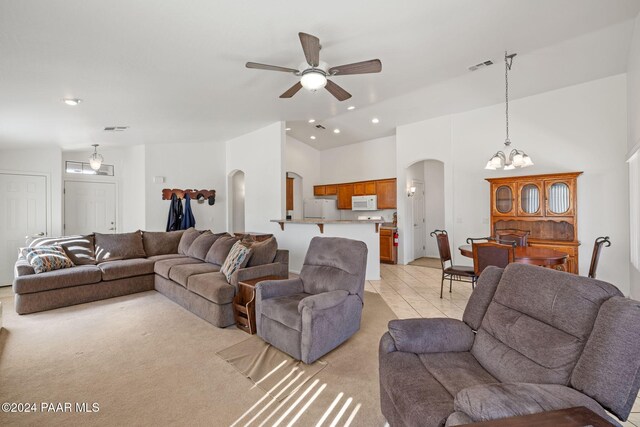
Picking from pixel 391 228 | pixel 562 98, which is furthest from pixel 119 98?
pixel 562 98

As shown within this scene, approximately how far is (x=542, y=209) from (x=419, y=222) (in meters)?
3.08

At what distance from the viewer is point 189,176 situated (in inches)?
262

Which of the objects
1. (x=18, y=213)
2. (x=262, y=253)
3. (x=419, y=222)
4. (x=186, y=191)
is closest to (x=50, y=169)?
(x=18, y=213)

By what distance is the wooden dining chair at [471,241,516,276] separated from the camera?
3.28 metres

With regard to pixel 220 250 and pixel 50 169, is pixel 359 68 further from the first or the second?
pixel 50 169

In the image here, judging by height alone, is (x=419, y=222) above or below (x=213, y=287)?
above

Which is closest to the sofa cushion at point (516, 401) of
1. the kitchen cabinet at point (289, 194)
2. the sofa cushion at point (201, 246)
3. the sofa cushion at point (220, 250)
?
the sofa cushion at point (220, 250)

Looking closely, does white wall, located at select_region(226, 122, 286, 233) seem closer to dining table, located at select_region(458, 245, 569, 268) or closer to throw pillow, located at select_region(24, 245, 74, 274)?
throw pillow, located at select_region(24, 245, 74, 274)

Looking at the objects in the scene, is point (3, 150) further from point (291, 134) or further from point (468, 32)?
point (468, 32)

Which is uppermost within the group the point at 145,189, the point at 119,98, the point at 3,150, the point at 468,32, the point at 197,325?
the point at 468,32

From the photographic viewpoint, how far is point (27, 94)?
306cm

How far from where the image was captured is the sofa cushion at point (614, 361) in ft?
3.31

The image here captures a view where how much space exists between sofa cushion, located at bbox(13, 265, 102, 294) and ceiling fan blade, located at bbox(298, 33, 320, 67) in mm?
4158

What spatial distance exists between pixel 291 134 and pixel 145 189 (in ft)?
12.3
